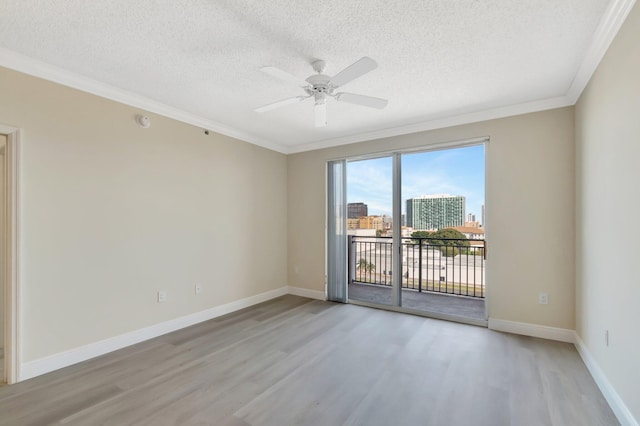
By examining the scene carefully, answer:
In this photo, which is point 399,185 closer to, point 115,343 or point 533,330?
point 533,330

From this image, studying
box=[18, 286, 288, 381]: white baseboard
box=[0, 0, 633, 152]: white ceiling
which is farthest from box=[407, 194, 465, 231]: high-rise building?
box=[18, 286, 288, 381]: white baseboard

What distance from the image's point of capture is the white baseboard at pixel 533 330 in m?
3.01

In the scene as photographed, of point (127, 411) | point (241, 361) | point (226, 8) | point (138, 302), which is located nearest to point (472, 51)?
point (226, 8)

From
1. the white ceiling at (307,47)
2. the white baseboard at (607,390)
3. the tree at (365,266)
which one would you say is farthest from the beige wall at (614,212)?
the tree at (365,266)

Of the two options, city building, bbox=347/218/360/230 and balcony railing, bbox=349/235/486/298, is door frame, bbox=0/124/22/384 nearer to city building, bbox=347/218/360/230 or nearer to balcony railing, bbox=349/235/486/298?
city building, bbox=347/218/360/230

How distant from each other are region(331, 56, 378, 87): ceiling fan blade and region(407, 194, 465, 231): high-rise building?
8.19 feet

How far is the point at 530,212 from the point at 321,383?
282 cm

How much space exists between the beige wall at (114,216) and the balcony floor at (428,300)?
2013mm

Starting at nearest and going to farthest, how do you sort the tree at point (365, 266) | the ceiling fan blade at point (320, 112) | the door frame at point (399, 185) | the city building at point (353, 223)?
the ceiling fan blade at point (320, 112) < the door frame at point (399, 185) < the city building at point (353, 223) < the tree at point (365, 266)

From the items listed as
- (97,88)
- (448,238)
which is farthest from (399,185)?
(97,88)

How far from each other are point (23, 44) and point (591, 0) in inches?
147

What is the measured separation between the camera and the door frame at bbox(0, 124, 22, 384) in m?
2.24

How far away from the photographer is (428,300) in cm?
461

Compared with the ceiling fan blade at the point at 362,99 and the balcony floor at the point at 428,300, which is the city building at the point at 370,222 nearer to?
the balcony floor at the point at 428,300
